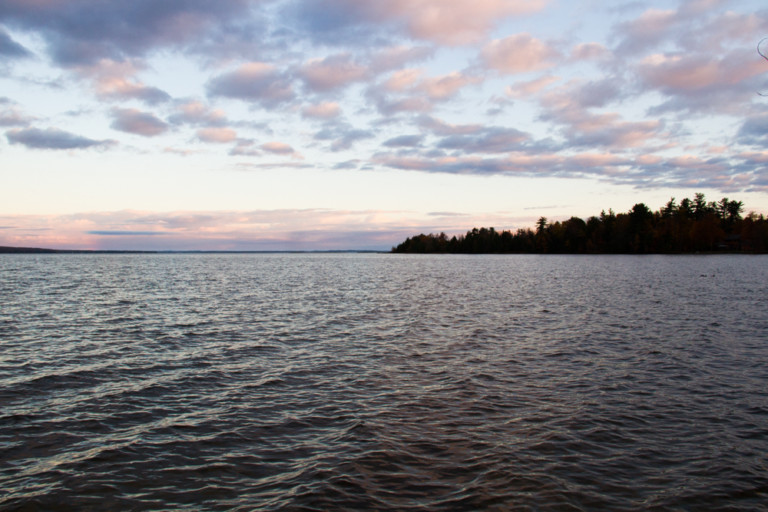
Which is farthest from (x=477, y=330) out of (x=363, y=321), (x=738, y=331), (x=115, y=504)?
(x=115, y=504)

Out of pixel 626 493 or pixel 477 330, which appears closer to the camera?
pixel 626 493

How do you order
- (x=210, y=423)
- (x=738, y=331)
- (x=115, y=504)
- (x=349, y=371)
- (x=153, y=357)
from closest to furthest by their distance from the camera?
(x=115, y=504) → (x=210, y=423) → (x=349, y=371) → (x=153, y=357) → (x=738, y=331)

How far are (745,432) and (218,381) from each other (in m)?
17.2

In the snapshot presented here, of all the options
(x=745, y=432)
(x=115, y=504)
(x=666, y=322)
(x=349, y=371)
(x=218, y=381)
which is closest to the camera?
(x=115, y=504)

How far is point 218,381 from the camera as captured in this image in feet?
60.5

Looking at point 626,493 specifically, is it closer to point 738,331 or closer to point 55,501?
point 55,501

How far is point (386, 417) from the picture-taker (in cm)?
1438

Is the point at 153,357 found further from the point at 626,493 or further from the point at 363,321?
the point at 626,493

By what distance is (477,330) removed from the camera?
29.6m

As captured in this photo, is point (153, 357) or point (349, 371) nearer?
point (349, 371)

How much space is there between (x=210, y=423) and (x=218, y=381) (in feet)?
15.1

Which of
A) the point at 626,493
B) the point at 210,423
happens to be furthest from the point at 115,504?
the point at 626,493

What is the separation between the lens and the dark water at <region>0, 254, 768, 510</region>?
10.0 m

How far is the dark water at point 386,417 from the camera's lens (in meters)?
10.0
